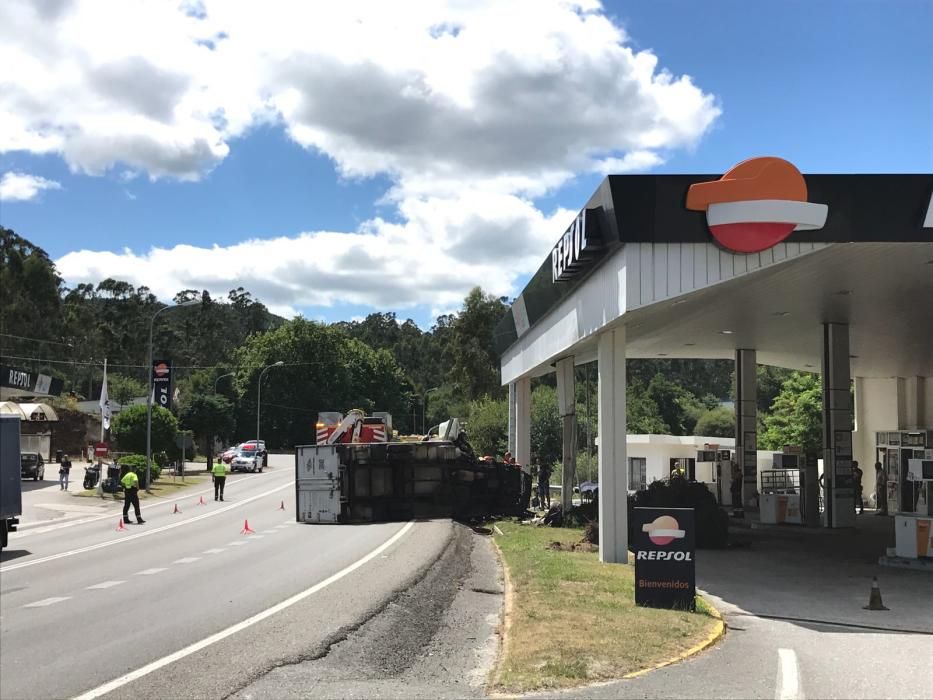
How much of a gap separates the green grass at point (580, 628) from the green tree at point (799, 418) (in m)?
36.2

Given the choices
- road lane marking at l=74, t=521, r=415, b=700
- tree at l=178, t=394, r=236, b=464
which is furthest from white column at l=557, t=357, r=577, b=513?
tree at l=178, t=394, r=236, b=464

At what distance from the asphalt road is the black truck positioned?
2.23 feet

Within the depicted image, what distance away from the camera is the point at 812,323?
81.6ft

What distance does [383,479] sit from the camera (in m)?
21.1

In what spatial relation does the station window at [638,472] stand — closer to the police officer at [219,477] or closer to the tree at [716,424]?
the police officer at [219,477]

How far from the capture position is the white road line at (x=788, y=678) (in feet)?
25.2

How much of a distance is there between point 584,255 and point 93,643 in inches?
A: 435

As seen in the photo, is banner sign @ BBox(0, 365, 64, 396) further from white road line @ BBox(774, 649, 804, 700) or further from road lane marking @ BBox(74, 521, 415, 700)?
white road line @ BBox(774, 649, 804, 700)

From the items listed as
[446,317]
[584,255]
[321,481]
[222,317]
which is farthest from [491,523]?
[222,317]

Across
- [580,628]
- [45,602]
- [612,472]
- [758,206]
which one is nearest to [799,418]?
[612,472]

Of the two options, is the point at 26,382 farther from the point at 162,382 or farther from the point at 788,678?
the point at 788,678

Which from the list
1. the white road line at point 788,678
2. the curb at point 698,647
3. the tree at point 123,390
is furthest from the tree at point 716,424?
the white road line at point 788,678

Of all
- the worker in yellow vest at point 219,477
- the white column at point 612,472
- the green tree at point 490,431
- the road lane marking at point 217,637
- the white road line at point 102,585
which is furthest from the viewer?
the green tree at point 490,431

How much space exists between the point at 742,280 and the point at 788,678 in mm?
8030
